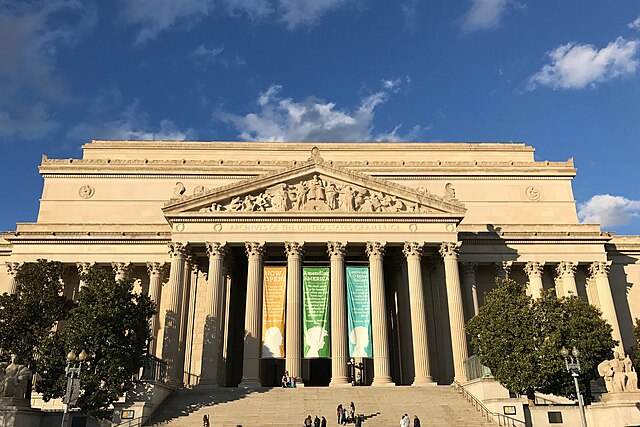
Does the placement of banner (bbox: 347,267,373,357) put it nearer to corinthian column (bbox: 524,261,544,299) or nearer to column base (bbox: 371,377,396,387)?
column base (bbox: 371,377,396,387)

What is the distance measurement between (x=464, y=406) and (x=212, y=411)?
13.6 metres

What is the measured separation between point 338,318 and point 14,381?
18987mm

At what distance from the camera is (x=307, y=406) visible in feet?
98.9

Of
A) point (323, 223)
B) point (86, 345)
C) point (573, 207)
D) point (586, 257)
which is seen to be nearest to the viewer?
point (86, 345)

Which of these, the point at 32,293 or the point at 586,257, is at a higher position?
the point at 586,257

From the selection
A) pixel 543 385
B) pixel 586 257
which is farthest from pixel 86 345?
pixel 586 257

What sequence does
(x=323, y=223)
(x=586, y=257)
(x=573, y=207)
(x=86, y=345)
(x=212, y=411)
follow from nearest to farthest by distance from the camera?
(x=86, y=345), (x=212, y=411), (x=323, y=223), (x=586, y=257), (x=573, y=207)

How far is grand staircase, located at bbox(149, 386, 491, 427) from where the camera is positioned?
92.1 ft

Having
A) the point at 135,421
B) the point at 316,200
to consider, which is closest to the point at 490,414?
the point at 135,421

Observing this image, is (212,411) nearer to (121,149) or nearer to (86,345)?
(86,345)

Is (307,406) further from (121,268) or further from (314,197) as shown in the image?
(121,268)

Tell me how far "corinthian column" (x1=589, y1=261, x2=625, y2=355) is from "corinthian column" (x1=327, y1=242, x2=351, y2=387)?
70.1 feet

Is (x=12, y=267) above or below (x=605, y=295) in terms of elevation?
above

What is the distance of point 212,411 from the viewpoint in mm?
29453
